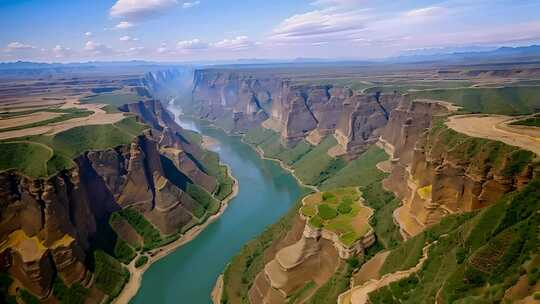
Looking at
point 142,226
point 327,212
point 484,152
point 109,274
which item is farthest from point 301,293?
point 142,226

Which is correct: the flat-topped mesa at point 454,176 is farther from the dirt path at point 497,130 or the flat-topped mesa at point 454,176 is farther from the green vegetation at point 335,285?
the green vegetation at point 335,285

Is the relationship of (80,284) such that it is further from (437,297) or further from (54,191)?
(437,297)

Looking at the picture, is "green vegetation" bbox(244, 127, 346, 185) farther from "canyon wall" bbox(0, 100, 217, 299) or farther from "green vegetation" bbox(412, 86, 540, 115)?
"canyon wall" bbox(0, 100, 217, 299)

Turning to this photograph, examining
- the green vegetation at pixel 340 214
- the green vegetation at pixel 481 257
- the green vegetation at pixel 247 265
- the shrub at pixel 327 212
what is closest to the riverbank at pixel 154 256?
the green vegetation at pixel 247 265

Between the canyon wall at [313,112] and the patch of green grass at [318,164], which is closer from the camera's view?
the patch of green grass at [318,164]

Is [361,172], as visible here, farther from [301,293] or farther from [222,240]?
[301,293]

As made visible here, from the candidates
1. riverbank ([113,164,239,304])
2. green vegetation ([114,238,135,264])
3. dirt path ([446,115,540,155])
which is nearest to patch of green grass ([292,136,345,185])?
riverbank ([113,164,239,304])

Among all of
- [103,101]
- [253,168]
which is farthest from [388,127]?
[103,101]
